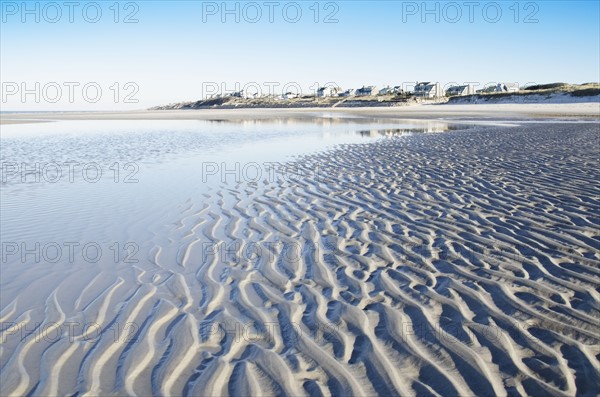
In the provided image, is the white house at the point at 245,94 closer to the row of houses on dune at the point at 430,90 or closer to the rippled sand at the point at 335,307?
the row of houses on dune at the point at 430,90

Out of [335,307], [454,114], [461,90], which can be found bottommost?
[335,307]

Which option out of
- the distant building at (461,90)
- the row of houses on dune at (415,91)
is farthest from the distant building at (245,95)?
the distant building at (461,90)

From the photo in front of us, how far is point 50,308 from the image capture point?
183 inches

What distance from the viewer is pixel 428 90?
96125 millimetres

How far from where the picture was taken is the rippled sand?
332cm

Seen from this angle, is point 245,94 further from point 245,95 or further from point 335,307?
point 335,307

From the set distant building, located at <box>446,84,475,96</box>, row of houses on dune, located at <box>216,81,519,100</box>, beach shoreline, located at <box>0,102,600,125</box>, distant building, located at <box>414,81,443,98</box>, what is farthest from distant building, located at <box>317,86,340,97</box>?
beach shoreline, located at <box>0,102,600,125</box>

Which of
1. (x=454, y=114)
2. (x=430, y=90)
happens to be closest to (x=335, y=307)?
(x=454, y=114)

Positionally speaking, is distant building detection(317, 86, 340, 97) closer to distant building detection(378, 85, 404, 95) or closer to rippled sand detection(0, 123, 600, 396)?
distant building detection(378, 85, 404, 95)

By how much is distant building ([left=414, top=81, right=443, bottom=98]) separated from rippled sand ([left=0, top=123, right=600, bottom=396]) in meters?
86.9

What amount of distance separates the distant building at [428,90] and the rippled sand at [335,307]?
86875 millimetres

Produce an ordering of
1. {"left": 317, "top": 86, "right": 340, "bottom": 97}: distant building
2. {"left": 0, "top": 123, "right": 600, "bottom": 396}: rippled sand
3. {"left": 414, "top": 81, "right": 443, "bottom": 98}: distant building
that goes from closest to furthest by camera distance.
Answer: {"left": 0, "top": 123, "right": 600, "bottom": 396}: rippled sand < {"left": 414, "top": 81, "right": 443, "bottom": 98}: distant building < {"left": 317, "top": 86, "right": 340, "bottom": 97}: distant building

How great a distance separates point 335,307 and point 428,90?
324ft

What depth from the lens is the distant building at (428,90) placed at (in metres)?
90.0
